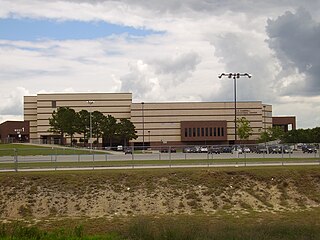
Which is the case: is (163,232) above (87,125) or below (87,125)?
below

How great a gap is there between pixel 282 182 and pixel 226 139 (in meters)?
107

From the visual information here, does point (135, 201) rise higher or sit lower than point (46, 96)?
lower

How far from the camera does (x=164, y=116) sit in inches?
5472

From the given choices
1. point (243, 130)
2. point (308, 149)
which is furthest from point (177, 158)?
point (243, 130)

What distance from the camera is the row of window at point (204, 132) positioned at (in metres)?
136

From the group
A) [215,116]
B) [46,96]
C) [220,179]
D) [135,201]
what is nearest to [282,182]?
[220,179]

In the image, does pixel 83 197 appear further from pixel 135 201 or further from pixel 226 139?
pixel 226 139

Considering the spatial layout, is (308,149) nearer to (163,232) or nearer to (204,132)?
(163,232)

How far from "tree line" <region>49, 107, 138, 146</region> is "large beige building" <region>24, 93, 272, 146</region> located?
16099 mm

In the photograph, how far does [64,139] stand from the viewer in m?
128

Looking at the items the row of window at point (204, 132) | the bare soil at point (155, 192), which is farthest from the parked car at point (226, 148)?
the row of window at point (204, 132)

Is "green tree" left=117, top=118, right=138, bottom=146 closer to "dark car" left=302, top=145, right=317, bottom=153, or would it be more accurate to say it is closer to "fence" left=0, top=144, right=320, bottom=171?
"fence" left=0, top=144, right=320, bottom=171

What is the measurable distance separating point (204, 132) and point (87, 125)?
119ft

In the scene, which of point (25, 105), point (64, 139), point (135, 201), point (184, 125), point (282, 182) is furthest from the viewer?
point (25, 105)
